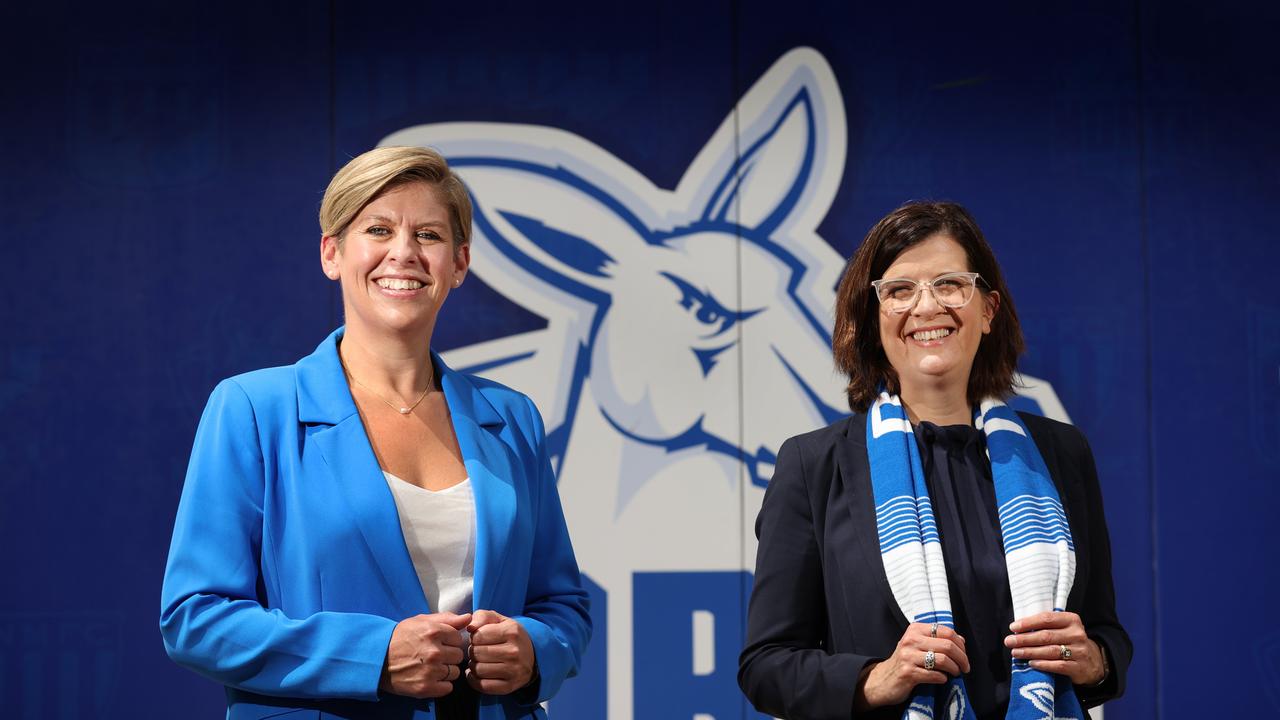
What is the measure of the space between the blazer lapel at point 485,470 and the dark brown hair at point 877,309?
0.66m

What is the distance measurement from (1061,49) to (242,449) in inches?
126

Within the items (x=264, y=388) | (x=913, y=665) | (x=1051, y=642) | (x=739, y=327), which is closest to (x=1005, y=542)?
(x=1051, y=642)

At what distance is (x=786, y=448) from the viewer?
226 centimetres

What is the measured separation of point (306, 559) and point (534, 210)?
2268mm

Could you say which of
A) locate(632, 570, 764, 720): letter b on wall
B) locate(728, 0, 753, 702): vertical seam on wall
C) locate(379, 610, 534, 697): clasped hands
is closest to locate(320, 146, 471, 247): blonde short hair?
locate(379, 610, 534, 697): clasped hands

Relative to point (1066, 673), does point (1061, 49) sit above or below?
above

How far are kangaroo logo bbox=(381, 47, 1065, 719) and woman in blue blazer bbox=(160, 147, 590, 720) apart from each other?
169 centimetres

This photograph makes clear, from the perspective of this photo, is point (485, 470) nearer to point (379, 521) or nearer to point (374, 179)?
point (379, 521)

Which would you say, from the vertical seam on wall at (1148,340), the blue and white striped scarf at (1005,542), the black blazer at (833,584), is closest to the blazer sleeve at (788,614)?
the black blazer at (833,584)

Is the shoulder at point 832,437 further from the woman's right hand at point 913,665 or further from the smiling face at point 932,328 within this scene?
the woman's right hand at point 913,665

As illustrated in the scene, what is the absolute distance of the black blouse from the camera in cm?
201

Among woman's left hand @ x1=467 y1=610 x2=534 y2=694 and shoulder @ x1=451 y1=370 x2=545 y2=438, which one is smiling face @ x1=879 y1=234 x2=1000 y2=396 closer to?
shoulder @ x1=451 y1=370 x2=545 y2=438

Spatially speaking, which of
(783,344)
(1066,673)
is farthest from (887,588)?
(783,344)

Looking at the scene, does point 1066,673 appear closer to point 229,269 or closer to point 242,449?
point 242,449
